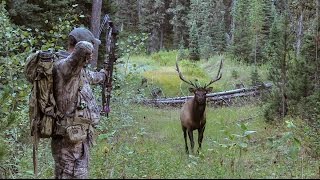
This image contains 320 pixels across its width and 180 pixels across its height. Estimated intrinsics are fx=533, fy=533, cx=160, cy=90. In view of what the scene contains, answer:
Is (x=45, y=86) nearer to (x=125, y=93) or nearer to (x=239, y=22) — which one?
(x=125, y=93)

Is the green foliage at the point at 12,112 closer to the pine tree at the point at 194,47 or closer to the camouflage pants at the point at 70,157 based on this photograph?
the camouflage pants at the point at 70,157

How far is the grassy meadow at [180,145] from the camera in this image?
6062 millimetres

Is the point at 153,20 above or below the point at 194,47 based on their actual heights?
above

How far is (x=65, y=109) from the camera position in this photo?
18.4 feet

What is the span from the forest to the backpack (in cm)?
51

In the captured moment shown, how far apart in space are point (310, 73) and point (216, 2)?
1923 inches

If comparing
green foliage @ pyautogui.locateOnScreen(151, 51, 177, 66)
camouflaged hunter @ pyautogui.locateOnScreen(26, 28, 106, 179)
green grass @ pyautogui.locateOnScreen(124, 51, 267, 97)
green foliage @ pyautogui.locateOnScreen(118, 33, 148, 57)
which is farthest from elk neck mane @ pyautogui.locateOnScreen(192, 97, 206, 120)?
green foliage @ pyautogui.locateOnScreen(151, 51, 177, 66)

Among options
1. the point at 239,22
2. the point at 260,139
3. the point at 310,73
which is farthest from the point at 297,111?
the point at 239,22

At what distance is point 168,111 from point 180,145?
9255 mm

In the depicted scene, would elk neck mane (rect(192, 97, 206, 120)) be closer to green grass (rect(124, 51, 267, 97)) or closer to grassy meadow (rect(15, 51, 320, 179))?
grassy meadow (rect(15, 51, 320, 179))

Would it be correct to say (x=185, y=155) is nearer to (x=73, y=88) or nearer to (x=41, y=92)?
(x=73, y=88)

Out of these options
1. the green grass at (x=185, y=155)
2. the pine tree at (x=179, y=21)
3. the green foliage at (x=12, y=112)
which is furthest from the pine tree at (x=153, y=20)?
the green foliage at (x=12, y=112)

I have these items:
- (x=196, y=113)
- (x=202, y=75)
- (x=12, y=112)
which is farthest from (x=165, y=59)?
(x=12, y=112)

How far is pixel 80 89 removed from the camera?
5.70m
